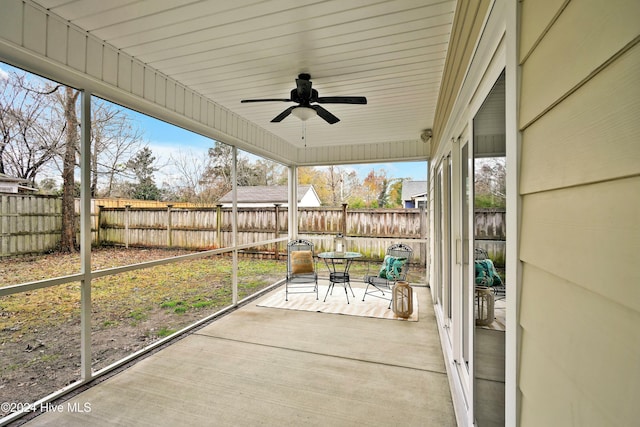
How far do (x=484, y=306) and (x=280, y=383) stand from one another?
1.74 metres

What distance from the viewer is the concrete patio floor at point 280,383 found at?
2.04 metres

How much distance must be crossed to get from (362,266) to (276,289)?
1.85 m

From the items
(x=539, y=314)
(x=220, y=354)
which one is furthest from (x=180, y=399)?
(x=539, y=314)

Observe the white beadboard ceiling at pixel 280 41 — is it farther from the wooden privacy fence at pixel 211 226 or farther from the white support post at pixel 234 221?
the wooden privacy fence at pixel 211 226

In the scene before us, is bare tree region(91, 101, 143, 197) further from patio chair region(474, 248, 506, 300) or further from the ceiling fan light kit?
patio chair region(474, 248, 506, 300)

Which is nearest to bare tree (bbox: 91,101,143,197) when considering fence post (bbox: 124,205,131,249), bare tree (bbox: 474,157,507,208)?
fence post (bbox: 124,205,131,249)

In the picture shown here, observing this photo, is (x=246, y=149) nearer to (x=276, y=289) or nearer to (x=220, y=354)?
(x=276, y=289)

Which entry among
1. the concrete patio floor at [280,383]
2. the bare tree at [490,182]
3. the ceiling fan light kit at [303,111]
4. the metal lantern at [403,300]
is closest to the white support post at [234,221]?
the concrete patio floor at [280,383]

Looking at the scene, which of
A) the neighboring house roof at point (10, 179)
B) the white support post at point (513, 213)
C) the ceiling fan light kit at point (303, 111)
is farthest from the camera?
the ceiling fan light kit at point (303, 111)

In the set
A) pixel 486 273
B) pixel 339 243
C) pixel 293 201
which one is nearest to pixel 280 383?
pixel 486 273

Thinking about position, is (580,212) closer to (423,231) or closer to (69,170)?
(69,170)

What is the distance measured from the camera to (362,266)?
6.23 m

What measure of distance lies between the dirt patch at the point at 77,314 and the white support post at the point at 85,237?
0.08 m

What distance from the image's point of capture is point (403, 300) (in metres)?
3.91
